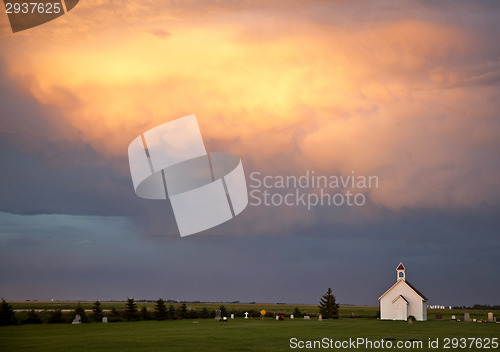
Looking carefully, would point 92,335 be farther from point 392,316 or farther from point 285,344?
point 392,316

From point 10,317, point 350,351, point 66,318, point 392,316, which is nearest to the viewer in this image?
point 350,351

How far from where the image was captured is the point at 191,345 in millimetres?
36250

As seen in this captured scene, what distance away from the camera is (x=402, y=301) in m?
76.6

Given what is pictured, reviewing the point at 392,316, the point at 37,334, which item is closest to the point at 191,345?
the point at 37,334

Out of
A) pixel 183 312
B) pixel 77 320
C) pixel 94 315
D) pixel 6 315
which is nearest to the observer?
pixel 6 315

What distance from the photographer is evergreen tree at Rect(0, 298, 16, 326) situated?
2307 inches

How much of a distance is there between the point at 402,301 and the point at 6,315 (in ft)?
151

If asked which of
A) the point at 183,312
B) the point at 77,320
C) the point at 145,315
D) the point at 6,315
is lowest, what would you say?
the point at 77,320

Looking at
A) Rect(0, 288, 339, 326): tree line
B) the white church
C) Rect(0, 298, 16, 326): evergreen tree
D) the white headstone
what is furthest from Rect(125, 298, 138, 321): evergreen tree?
the white church

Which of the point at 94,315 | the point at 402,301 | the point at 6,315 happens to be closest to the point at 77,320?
the point at 94,315

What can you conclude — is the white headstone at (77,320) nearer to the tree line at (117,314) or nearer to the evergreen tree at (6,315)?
the tree line at (117,314)

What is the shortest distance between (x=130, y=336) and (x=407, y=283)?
150 feet

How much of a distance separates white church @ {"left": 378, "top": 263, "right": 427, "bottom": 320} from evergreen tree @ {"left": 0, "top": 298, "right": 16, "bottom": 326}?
44580mm

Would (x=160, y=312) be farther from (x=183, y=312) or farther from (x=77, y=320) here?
(x=77, y=320)
